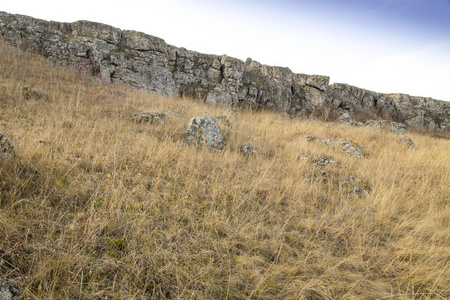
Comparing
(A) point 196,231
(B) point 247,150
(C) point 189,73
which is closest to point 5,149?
(A) point 196,231

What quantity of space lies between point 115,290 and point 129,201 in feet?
3.10

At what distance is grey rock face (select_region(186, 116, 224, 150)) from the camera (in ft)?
14.2

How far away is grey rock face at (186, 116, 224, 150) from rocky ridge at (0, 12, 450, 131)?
608 cm

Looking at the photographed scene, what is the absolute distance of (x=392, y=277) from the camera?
69.2 inches

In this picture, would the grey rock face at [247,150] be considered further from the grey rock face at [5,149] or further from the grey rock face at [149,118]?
the grey rock face at [5,149]

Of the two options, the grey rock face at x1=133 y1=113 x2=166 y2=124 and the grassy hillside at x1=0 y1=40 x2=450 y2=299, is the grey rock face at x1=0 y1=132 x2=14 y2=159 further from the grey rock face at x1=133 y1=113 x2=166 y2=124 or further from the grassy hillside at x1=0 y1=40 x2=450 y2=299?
the grey rock face at x1=133 y1=113 x2=166 y2=124

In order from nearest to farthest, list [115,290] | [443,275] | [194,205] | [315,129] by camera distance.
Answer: [115,290]
[443,275]
[194,205]
[315,129]

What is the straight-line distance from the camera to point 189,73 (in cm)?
1544

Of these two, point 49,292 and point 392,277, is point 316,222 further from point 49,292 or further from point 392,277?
point 49,292

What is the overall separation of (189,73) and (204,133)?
498 inches

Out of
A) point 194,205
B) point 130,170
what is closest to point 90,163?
point 130,170

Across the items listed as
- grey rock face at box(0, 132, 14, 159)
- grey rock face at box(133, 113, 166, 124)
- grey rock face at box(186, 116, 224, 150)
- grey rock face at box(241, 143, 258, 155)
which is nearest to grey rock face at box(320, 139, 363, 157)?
grey rock face at box(241, 143, 258, 155)

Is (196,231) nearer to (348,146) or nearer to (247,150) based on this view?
(247,150)

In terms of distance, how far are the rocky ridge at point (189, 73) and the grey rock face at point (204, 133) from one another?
6.08 meters
